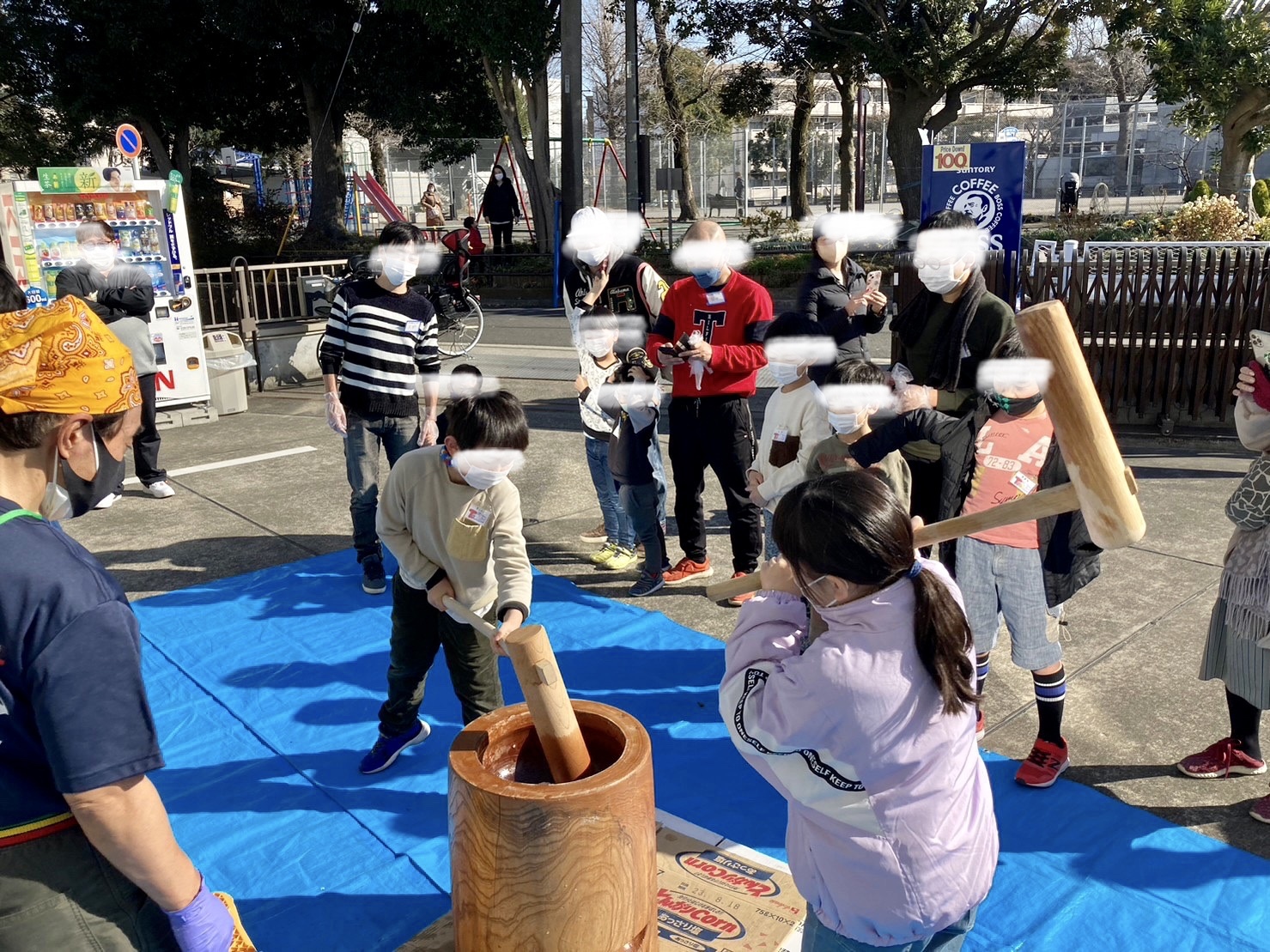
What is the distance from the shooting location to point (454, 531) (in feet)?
10.2

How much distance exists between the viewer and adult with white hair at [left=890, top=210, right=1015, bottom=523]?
3.72 m

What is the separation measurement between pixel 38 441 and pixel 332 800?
2251 millimetres

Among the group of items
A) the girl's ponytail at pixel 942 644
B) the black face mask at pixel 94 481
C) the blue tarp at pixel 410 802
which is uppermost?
the black face mask at pixel 94 481

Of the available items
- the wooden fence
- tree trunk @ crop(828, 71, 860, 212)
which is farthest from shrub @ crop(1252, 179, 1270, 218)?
tree trunk @ crop(828, 71, 860, 212)

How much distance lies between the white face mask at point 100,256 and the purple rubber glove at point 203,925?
593 cm

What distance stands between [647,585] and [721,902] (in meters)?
2.55

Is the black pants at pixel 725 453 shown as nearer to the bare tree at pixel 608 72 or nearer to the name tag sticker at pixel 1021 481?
the name tag sticker at pixel 1021 481

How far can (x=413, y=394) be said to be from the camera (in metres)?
5.17

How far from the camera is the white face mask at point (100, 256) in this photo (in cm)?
649

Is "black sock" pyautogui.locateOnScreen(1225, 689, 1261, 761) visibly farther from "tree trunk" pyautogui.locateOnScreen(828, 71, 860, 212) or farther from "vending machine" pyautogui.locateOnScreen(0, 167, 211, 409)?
"tree trunk" pyautogui.locateOnScreen(828, 71, 860, 212)

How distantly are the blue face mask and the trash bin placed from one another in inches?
249

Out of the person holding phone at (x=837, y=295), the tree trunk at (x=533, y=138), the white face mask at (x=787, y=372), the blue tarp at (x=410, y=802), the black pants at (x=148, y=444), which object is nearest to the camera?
the blue tarp at (x=410, y=802)

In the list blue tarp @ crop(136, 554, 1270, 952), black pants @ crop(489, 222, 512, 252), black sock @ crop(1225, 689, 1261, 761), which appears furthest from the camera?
black pants @ crop(489, 222, 512, 252)

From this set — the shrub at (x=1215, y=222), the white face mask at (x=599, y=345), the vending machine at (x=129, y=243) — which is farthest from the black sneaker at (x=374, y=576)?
the shrub at (x=1215, y=222)
